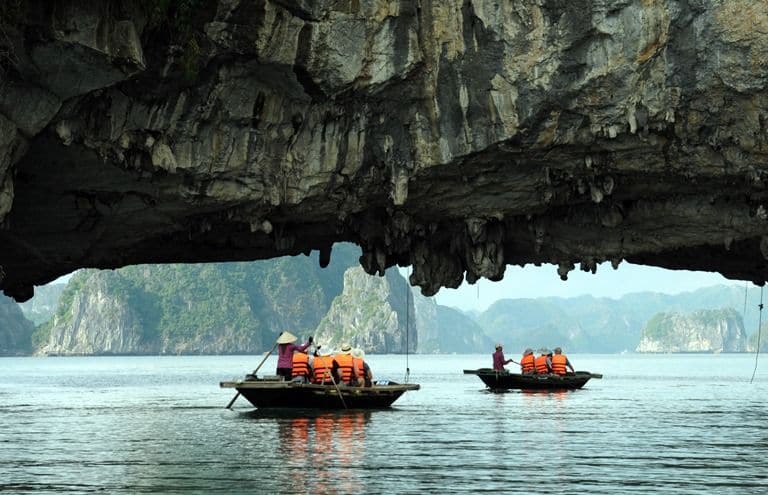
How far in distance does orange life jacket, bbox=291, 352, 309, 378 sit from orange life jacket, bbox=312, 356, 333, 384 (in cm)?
32

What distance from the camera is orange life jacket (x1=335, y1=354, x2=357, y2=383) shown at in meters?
34.1

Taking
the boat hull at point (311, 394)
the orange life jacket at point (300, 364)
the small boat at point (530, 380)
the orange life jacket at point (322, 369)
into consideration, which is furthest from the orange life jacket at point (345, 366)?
the small boat at point (530, 380)

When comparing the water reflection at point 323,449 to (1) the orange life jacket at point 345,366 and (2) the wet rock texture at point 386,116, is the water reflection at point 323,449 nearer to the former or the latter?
(1) the orange life jacket at point 345,366

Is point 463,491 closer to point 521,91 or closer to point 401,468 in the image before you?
point 401,468

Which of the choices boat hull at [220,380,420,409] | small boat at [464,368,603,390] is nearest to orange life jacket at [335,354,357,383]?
boat hull at [220,380,420,409]

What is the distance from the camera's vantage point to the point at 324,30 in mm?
23812

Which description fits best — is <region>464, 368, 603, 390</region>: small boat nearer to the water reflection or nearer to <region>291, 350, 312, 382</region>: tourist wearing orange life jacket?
the water reflection

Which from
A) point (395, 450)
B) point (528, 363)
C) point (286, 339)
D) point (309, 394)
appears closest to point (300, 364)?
point (309, 394)

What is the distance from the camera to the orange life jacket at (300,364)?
108 ft

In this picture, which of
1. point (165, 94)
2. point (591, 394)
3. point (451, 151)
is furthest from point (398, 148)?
point (591, 394)

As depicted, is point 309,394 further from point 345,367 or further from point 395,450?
point 395,450

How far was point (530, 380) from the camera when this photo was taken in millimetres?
46750

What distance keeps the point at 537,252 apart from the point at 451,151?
6.69 m

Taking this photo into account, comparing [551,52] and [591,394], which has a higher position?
[551,52]
